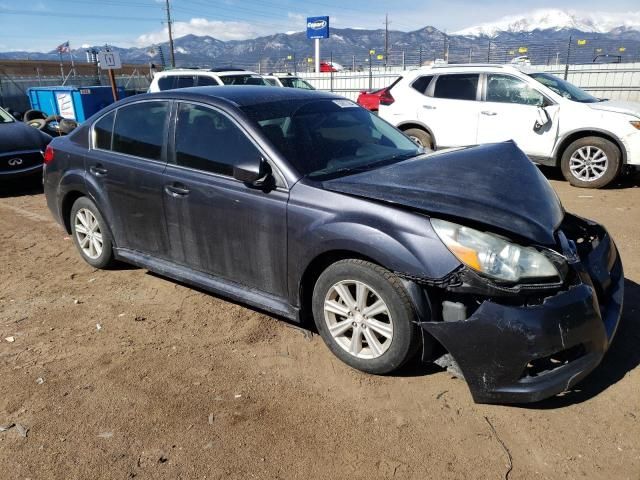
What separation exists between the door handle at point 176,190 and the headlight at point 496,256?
6.32 feet

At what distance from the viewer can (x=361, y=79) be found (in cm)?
2181

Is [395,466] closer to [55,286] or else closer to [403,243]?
[403,243]

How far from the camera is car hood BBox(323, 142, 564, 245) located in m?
2.69

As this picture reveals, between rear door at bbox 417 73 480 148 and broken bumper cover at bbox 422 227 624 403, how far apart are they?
20.2 ft

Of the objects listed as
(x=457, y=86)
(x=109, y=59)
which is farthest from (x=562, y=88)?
(x=109, y=59)

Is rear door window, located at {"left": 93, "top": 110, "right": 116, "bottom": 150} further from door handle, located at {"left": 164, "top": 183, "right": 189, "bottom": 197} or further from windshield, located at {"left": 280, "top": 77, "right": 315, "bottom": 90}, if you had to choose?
windshield, located at {"left": 280, "top": 77, "right": 315, "bottom": 90}

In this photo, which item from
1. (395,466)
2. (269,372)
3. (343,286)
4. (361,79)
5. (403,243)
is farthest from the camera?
(361,79)

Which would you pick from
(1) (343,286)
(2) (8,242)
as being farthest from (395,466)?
(2) (8,242)

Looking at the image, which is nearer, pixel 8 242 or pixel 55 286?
pixel 55 286

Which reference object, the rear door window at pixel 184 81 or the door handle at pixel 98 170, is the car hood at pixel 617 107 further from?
the rear door window at pixel 184 81

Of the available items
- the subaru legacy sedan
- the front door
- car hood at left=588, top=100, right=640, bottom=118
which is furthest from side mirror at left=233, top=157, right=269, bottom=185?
car hood at left=588, top=100, right=640, bottom=118

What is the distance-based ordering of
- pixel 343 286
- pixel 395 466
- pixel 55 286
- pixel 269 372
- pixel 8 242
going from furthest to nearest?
pixel 8 242 < pixel 55 286 < pixel 269 372 < pixel 343 286 < pixel 395 466

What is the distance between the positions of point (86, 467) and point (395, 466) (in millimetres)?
1483

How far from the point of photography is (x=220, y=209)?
3463 millimetres
